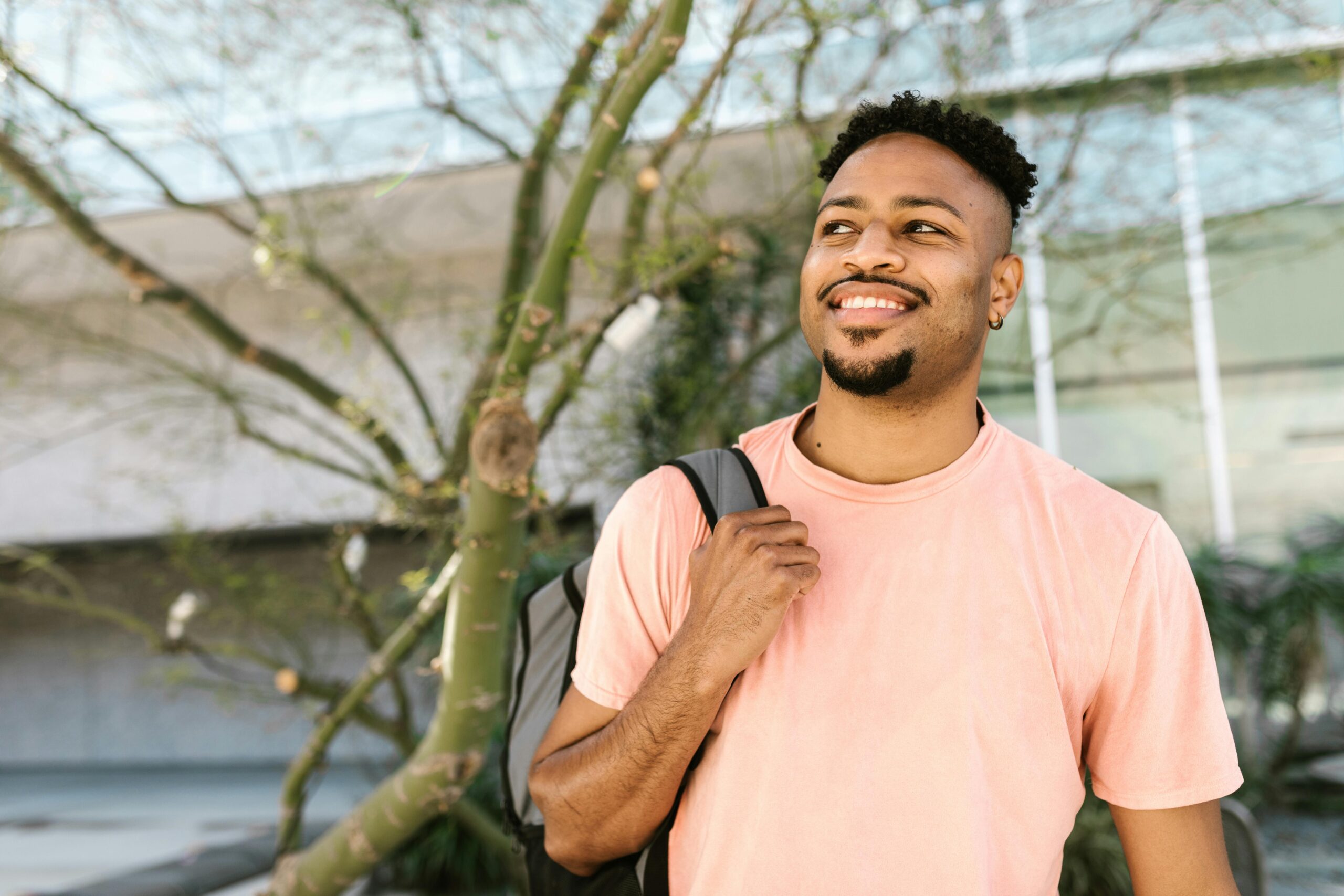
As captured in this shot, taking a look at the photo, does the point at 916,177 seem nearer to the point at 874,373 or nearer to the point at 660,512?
the point at 874,373

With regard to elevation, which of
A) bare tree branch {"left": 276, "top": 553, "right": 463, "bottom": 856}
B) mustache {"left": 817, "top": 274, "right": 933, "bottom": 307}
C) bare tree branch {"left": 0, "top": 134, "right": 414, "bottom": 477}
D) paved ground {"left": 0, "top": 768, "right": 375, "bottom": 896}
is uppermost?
bare tree branch {"left": 0, "top": 134, "right": 414, "bottom": 477}

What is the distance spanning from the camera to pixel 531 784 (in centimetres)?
151

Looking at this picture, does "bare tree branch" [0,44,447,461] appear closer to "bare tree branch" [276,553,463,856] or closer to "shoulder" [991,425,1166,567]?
"bare tree branch" [276,553,463,856]

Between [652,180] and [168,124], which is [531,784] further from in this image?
[168,124]

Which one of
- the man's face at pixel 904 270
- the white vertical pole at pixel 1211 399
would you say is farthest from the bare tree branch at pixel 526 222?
the white vertical pole at pixel 1211 399

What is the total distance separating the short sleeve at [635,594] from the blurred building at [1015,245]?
91.9 inches

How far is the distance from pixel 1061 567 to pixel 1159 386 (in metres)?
6.16

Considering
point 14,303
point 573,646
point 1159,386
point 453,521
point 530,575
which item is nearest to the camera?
point 573,646

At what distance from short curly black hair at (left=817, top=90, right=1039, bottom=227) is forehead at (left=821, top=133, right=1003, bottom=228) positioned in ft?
0.04

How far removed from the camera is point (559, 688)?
1736 mm

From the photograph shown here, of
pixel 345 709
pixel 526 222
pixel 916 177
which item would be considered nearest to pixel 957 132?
pixel 916 177

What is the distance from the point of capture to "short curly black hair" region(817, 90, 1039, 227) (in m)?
1.58

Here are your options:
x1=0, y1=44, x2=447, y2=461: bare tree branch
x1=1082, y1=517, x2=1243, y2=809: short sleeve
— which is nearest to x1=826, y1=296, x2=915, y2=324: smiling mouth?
x1=1082, y1=517, x2=1243, y2=809: short sleeve

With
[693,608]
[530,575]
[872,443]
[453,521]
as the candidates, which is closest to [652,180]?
[453,521]
